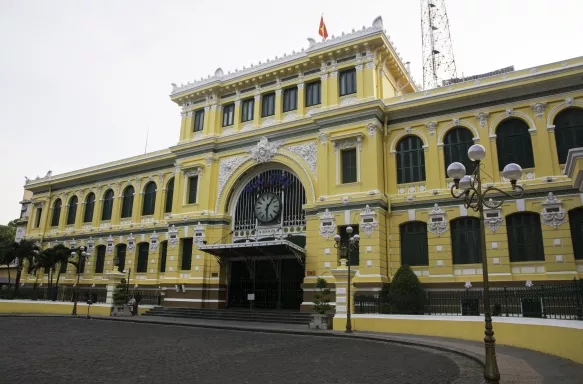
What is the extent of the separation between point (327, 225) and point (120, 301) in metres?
14.2

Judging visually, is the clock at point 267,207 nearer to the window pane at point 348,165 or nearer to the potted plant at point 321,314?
the window pane at point 348,165

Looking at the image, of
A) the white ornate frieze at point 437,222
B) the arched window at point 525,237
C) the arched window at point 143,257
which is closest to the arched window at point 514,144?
the arched window at point 525,237

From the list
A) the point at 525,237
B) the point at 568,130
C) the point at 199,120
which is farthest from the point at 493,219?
the point at 199,120

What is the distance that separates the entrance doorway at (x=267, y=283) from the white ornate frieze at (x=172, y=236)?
4614mm

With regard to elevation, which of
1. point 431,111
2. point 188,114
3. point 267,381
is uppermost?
point 188,114

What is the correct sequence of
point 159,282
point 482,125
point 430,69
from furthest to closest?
point 430,69 < point 159,282 < point 482,125

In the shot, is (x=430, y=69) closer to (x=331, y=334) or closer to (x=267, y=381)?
(x=331, y=334)

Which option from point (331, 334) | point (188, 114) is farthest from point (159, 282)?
point (331, 334)

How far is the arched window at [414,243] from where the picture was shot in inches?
914

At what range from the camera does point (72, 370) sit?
9523 millimetres

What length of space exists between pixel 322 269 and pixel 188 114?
16.2m

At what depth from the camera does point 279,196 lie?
27969 mm

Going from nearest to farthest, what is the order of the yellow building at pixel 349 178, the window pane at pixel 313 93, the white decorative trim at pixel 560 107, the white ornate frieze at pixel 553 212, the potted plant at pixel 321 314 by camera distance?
the potted plant at pixel 321 314, the white ornate frieze at pixel 553 212, the white decorative trim at pixel 560 107, the yellow building at pixel 349 178, the window pane at pixel 313 93

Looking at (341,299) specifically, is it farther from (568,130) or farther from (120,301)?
(120,301)
